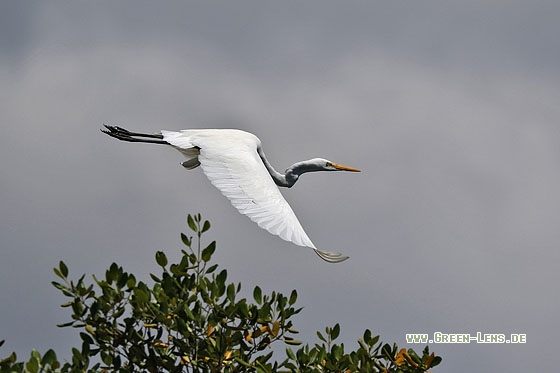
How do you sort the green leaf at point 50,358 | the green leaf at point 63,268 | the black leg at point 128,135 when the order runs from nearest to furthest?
the green leaf at point 50,358 → the green leaf at point 63,268 → the black leg at point 128,135

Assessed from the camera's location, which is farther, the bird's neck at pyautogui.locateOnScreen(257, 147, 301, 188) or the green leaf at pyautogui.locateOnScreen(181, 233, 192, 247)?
the bird's neck at pyautogui.locateOnScreen(257, 147, 301, 188)

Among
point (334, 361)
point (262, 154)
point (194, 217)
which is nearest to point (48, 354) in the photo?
point (194, 217)

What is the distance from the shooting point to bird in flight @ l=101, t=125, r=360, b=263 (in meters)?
8.80

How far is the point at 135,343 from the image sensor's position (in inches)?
295

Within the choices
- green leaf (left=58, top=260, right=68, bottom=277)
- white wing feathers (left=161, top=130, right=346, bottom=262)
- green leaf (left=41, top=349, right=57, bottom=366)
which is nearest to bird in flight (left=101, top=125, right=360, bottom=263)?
white wing feathers (left=161, top=130, right=346, bottom=262)

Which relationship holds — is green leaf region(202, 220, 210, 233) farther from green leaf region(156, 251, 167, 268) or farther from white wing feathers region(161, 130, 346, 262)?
white wing feathers region(161, 130, 346, 262)

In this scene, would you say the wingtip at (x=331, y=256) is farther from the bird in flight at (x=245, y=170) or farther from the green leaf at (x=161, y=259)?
the green leaf at (x=161, y=259)

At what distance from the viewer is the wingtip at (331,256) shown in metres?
7.93

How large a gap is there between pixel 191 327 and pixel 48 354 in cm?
112

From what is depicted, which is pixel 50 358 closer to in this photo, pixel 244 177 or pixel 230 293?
pixel 230 293

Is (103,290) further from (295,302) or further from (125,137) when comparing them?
(125,137)

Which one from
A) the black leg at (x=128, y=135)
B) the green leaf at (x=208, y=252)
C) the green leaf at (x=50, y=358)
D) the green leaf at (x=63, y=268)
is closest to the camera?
the green leaf at (x=50, y=358)

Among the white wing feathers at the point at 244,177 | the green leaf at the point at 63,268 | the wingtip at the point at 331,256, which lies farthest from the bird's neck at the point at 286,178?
the green leaf at the point at 63,268

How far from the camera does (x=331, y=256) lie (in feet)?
26.2
